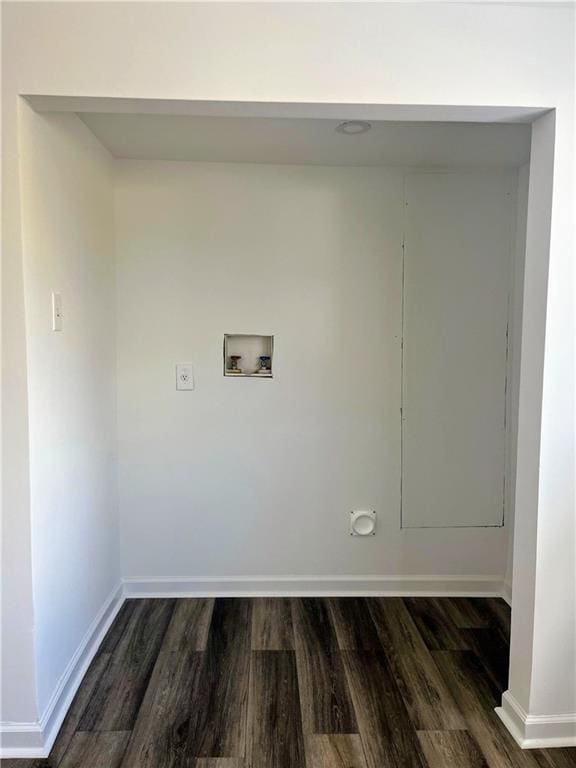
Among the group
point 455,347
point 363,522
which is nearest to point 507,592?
point 363,522

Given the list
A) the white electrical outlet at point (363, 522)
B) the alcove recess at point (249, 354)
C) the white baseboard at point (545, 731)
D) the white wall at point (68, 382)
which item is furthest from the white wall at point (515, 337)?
the white wall at point (68, 382)

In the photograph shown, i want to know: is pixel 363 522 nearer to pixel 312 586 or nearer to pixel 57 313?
pixel 312 586

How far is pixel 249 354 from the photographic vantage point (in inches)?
105

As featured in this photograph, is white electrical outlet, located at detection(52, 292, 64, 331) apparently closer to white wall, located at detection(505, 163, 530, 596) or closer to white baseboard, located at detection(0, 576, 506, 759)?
white baseboard, located at detection(0, 576, 506, 759)

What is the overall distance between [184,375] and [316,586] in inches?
51.6

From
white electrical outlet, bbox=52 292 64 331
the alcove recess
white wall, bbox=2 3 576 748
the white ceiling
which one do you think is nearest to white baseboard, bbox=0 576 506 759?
the alcove recess

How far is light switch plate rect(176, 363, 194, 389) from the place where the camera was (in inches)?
104

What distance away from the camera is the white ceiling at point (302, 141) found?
204 centimetres

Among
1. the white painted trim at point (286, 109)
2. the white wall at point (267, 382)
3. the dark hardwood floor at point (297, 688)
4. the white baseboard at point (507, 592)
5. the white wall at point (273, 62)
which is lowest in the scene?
the dark hardwood floor at point (297, 688)

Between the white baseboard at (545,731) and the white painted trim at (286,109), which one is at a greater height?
the white painted trim at (286,109)

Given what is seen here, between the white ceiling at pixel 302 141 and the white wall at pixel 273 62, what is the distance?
1.41 feet

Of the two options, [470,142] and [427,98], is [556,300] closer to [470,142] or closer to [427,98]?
[427,98]

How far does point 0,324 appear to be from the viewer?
5.28 feet

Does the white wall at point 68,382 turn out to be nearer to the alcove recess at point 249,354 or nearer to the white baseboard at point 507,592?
the alcove recess at point 249,354
